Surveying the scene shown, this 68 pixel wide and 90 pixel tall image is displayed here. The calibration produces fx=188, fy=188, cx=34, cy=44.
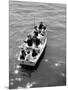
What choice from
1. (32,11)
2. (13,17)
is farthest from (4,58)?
(32,11)

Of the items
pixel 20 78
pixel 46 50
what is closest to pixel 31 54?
pixel 20 78

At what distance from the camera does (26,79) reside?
166 inches

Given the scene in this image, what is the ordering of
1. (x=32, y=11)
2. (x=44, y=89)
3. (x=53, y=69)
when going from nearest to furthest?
(x=44, y=89)
(x=53, y=69)
(x=32, y=11)

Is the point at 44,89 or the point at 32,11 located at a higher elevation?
the point at 32,11

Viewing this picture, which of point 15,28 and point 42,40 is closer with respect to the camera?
point 42,40

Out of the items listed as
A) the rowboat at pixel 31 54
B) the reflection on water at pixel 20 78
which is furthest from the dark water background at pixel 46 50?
the rowboat at pixel 31 54

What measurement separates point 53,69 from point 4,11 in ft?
6.25

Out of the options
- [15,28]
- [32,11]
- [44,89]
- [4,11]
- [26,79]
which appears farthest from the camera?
[32,11]

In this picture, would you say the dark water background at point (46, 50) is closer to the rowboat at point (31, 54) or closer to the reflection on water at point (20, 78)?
the reflection on water at point (20, 78)

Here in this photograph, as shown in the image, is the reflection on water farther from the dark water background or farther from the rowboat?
the rowboat

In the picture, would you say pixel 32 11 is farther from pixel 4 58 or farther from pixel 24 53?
pixel 4 58

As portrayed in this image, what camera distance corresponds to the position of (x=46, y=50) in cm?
550

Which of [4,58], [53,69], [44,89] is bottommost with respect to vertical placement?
[44,89]

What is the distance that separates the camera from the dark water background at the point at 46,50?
4.17m
